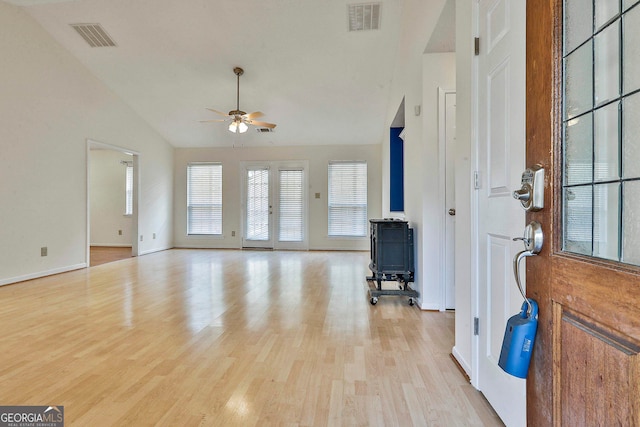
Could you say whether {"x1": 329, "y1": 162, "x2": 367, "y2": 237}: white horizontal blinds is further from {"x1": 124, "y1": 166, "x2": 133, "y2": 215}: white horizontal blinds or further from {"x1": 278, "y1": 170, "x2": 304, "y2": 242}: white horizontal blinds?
{"x1": 124, "y1": 166, "x2": 133, "y2": 215}: white horizontal blinds

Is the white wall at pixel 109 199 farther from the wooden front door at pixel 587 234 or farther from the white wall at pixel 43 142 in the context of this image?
the wooden front door at pixel 587 234

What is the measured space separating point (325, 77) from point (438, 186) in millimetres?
3204

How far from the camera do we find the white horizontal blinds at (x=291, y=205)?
768cm

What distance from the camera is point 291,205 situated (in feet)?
25.2

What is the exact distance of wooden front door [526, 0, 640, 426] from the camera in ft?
2.12

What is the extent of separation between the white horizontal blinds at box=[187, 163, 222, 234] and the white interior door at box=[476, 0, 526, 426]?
280 inches

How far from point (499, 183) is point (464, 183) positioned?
1.54 ft

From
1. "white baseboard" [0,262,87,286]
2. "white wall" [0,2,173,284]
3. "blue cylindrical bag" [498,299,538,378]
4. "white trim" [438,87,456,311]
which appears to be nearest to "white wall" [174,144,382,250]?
"white wall" [0,2,173,284]

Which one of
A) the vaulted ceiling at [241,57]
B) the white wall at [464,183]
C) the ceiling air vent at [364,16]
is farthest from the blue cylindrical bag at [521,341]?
the ceiling air vent at [364,16]

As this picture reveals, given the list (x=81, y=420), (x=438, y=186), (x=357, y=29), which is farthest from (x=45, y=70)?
(x=438, y=186)

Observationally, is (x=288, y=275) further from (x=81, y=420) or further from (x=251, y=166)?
(x=251, y=166)

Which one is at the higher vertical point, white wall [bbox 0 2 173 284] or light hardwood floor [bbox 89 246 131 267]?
white wall [bbox 0 2 173 284]

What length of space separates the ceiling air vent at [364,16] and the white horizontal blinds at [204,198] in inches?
192

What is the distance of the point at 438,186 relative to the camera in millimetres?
3010
